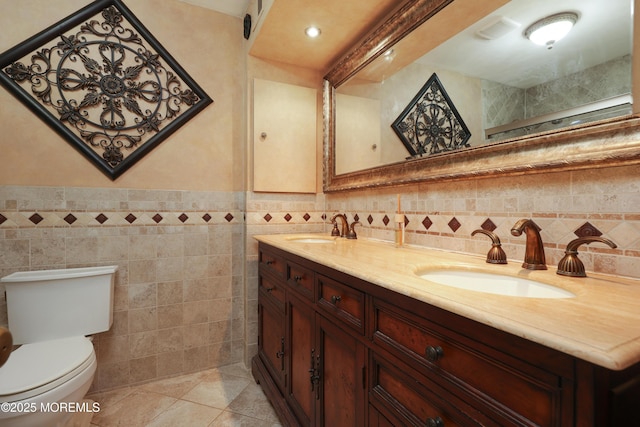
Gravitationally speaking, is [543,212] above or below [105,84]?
below

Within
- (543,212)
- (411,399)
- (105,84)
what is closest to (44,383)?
(411,399)

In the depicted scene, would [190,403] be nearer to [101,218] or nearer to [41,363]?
[41,363]

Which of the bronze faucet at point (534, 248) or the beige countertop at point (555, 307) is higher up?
the bronze faucet at point (534, 248)

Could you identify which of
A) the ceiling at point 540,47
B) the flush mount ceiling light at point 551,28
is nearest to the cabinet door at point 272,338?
the ceiling at point 540,47

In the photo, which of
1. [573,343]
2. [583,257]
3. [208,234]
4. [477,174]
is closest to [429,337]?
[573,343]

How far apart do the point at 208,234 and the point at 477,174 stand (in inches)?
69.3

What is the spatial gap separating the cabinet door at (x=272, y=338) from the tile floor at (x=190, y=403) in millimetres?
209

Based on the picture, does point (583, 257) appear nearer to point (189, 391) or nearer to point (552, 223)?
point (552, 223)

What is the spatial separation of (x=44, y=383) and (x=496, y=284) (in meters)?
1.74

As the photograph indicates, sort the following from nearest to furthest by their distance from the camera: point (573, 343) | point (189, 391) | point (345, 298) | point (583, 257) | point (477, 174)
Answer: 1. point (573, 343)
2. point (583, 257)
3. point (345, 298)
4. point (477, 174)
5. point (189, 391)

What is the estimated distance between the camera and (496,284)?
0.97m

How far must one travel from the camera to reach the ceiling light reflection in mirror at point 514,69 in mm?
869

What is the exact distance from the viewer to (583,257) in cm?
92

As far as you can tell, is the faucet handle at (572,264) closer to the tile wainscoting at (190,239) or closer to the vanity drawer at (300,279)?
the tile wainscoting at (190,239)
